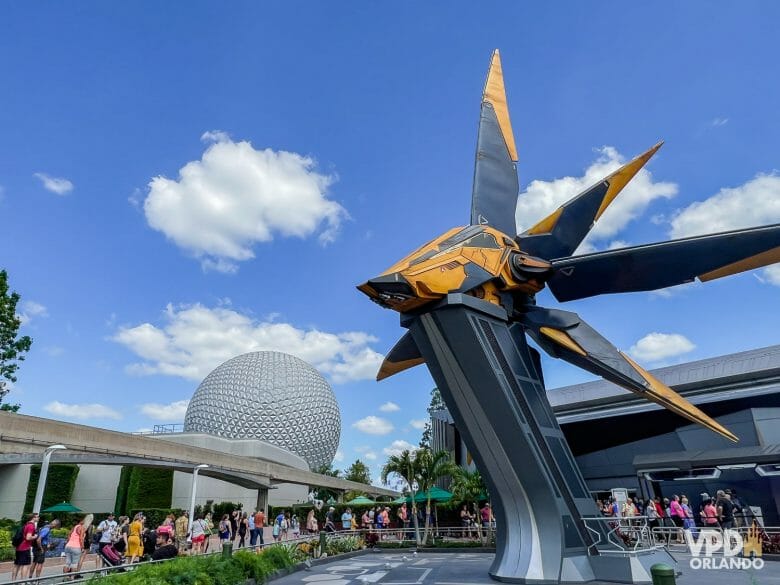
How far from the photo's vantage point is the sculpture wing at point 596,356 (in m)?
10.7

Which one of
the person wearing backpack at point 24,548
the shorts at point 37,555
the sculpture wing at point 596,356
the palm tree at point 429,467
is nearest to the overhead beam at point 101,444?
the shorts at point 37,555

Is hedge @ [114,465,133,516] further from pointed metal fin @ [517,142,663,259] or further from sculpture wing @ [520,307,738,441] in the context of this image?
pointed metal fin @ [517,142,663,259]

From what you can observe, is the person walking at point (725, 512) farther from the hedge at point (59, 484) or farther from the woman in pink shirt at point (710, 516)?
the hedge at point (59, 484)

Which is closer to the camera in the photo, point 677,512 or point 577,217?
point 577,217

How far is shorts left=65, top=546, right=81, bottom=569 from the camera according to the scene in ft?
40.9

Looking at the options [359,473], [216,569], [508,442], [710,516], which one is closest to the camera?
[216,569]

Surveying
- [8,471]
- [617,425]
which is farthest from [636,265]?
[8,471]

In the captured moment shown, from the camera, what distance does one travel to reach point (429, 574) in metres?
12.4

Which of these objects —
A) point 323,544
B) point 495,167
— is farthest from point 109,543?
point 495,167

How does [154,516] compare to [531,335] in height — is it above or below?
below

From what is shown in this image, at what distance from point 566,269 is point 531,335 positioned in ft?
5.64

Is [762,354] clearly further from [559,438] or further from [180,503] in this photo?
[180,503]

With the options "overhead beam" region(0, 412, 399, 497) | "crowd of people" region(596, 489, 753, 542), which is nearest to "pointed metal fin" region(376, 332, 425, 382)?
"crowd of people" region(596, 489, 753, 542)

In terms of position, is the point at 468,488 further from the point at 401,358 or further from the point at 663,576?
the point at 663,576
